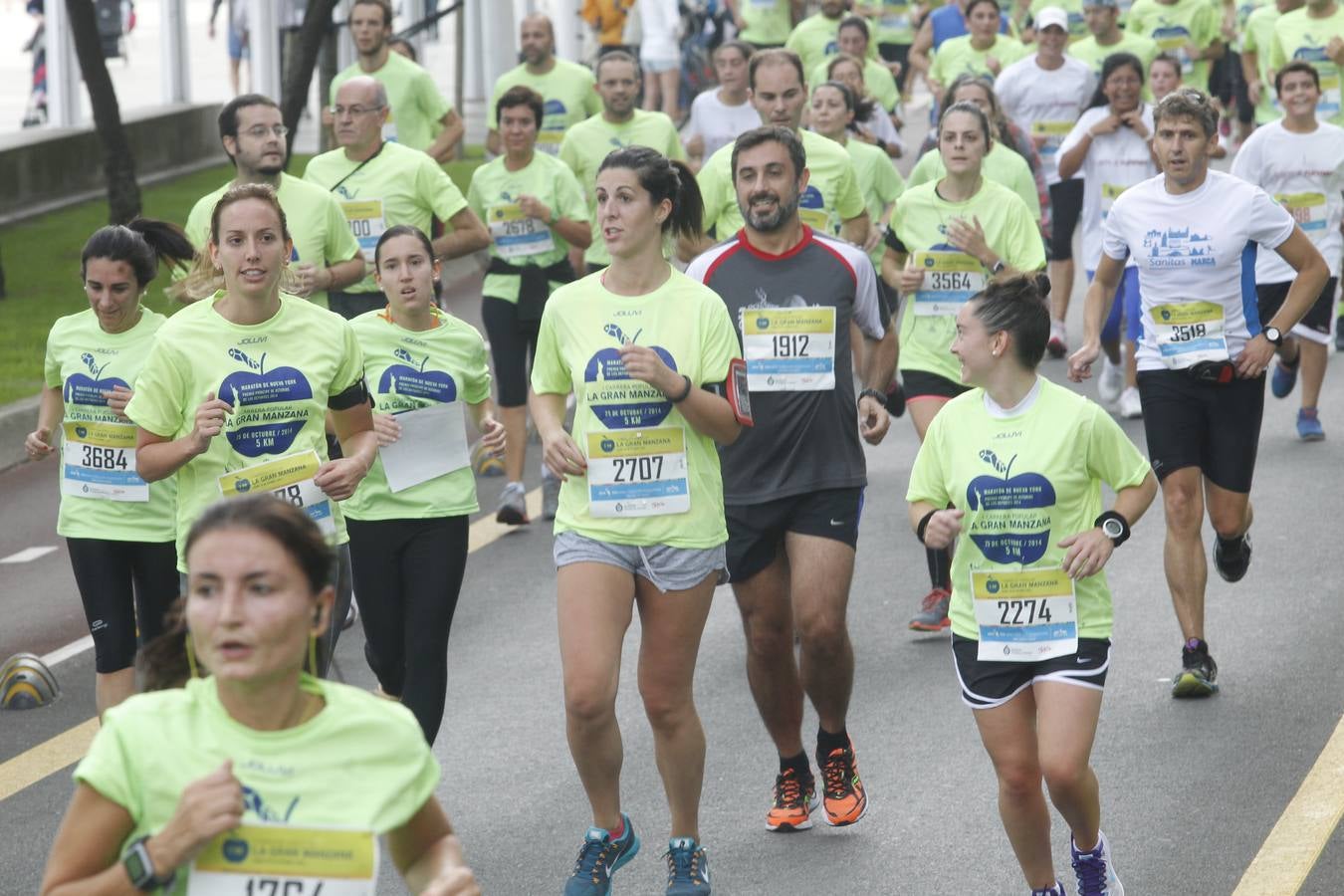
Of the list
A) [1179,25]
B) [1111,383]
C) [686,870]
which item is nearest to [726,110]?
[1111,383]

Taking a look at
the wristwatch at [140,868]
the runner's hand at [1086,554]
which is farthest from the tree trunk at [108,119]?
the wristwatch at [140,868]

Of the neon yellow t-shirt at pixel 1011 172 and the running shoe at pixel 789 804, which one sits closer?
the running shoe at pixel 789 804

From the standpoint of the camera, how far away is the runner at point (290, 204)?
904 cm

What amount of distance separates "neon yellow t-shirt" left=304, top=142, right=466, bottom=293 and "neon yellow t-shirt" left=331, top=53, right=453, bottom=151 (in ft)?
11.1

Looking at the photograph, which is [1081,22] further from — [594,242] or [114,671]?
[114,671]

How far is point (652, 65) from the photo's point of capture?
23.3 m

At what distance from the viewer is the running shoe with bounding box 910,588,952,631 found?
30.2ft

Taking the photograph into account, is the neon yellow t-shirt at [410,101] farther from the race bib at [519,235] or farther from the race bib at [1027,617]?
the race bib at [1027,617]

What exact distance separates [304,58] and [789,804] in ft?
34.7

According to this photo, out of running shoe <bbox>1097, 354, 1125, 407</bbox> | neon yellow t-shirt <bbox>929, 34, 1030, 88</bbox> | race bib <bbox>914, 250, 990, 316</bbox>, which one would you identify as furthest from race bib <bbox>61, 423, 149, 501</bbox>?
neon yellow t-shirt <bbox>929, 34, 1030, 88</bbox>

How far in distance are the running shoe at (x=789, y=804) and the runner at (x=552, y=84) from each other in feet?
28.5

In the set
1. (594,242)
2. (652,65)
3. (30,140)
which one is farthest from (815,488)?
(652,65)

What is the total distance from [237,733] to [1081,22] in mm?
17389

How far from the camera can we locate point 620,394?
6164 mm
